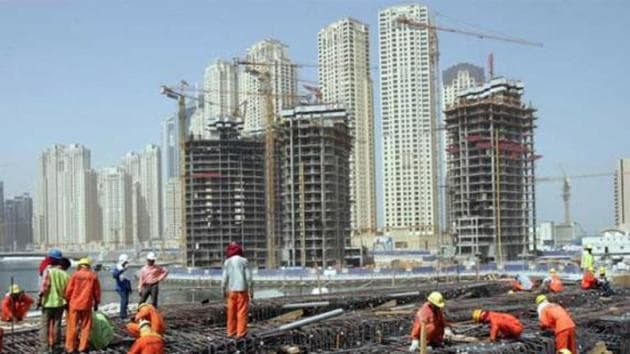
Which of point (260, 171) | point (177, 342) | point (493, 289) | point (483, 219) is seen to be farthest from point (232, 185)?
point (177, 342)

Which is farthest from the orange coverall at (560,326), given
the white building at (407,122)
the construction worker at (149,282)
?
the white building at (407,122)

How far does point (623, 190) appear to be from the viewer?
413 feet

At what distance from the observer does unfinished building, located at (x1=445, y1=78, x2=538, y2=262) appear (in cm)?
8744

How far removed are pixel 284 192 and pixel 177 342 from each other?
87.1 metres

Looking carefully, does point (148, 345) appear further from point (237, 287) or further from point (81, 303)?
point (237, 287)

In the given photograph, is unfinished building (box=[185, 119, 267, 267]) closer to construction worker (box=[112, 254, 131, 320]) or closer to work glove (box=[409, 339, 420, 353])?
construction worker (box=[112, 254, 131, 320])

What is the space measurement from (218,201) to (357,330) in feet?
295

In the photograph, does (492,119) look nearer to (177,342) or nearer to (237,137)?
(237,137)

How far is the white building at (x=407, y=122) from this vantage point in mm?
126250

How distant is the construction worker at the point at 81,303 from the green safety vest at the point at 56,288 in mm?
198

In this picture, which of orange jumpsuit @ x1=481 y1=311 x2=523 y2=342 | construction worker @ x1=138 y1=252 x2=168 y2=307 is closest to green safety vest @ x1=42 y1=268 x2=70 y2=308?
construction worker @ x1=138 y1=252 x2=168 y2=307

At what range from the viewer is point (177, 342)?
10.8 m

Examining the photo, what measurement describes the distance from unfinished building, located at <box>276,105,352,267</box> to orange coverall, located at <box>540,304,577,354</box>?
264ft

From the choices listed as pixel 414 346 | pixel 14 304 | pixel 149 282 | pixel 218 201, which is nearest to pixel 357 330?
pixel 414 346
